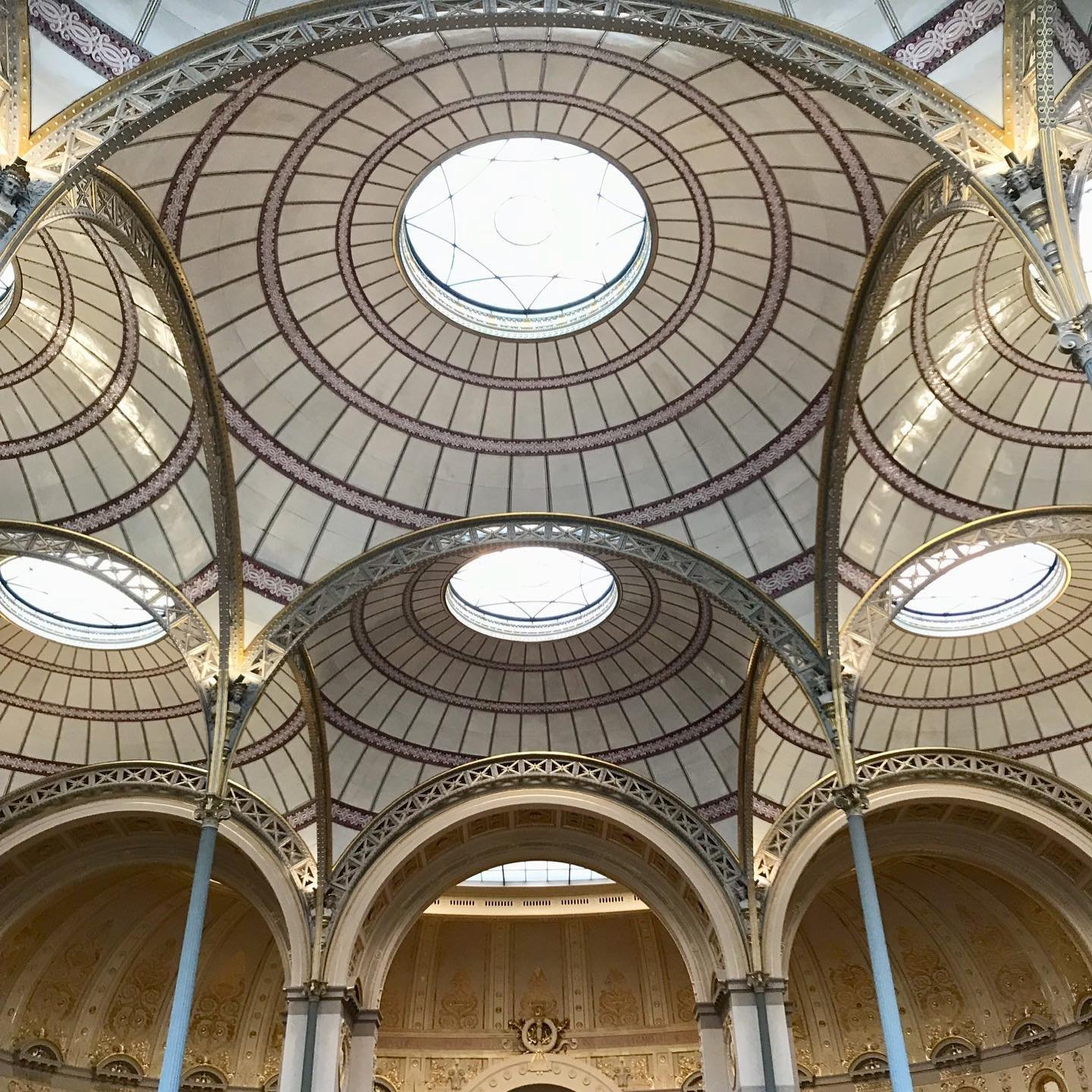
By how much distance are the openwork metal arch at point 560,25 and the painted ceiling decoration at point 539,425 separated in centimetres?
5

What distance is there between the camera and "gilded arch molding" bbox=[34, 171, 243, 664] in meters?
12.6

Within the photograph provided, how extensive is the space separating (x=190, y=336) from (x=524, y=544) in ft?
20.9

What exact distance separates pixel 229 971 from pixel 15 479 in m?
14.4

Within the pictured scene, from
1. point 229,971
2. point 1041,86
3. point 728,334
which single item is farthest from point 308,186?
point 229,971

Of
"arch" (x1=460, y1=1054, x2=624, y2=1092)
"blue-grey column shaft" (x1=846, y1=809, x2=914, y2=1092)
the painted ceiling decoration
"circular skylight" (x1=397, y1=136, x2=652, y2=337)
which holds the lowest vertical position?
"blue-grey column shaft" (x1=846, y1=809, x2=914, y2=1092)

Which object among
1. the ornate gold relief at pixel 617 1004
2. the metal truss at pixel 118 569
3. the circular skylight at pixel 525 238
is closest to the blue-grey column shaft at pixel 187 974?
the metal truss at pixel 118 569

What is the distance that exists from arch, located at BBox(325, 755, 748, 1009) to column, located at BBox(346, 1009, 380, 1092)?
13.9 inches

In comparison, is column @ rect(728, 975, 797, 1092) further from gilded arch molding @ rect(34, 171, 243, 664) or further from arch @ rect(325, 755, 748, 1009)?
gilded arch molding @ rect(34, 171, 243, 664)

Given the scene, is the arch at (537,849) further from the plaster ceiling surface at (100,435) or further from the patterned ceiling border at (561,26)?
the patterned ceiling border at (561,26)

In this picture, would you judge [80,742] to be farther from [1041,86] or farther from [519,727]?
[1041,86]

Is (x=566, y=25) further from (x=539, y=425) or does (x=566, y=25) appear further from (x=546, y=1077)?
(x=546, y=1077)

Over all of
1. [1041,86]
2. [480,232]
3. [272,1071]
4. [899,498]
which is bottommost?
[272,1071]

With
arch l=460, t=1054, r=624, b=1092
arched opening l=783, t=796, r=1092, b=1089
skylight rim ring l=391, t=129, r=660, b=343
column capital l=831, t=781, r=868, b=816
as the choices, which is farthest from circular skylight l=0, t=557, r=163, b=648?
arched opening l=783, t=796, r=1092, b=1089

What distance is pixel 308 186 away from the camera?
15.2m
